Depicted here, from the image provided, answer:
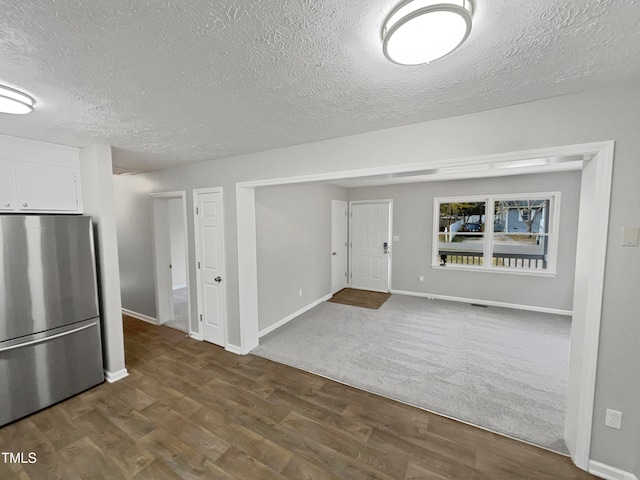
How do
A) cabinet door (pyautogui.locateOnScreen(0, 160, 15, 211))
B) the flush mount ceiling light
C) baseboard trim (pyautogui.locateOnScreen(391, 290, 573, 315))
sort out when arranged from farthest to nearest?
baseboard trim (pyautogui.locateOnScreen(391, 290, 573, 315))
cabinet door (pyautogui.locateOnScreen(0, 160, 15, 211))
the flush mount ceiling light

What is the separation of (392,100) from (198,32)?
3.92 ft

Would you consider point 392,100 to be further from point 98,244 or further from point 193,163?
point 98,244

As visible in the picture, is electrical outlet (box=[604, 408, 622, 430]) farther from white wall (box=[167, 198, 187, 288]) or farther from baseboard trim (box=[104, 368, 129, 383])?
white wall (box=[167, 198, 187, 288])

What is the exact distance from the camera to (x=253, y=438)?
203 cm

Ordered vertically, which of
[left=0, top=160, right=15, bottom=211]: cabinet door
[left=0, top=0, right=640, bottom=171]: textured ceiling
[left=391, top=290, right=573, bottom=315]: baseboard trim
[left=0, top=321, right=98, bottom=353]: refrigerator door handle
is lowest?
[left=391, top=290, right=573, bottom=315]: baseboard trim

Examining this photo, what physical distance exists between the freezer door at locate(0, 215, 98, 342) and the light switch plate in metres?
4.28

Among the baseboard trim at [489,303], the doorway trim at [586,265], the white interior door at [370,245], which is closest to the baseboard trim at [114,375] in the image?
the doorway trim at [586,265]

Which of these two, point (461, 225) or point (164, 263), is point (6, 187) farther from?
point (461, 225)

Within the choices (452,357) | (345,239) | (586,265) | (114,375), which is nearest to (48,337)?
(114,375)

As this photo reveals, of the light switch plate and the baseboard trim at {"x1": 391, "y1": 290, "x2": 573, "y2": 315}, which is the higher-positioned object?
the light switch plate

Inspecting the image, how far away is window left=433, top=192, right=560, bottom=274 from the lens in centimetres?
456

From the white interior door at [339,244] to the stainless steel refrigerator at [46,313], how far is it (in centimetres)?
401

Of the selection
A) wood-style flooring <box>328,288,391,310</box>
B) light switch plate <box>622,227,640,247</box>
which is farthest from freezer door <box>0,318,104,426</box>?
light switch plate <box>622,227,640,247</box>

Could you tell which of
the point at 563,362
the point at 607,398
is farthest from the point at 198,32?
the point at 563,362
